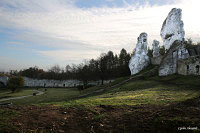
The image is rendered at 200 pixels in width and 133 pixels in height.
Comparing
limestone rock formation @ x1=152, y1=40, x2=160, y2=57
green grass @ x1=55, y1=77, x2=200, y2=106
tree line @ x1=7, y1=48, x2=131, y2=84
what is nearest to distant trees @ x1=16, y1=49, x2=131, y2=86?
tree line @ x1=7, y1=48, x2=131, y2=84

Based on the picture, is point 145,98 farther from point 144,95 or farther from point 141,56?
point 141,56

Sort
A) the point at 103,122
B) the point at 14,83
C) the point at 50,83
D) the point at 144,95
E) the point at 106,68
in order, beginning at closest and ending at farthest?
the point at 103,122
the point at 144,95
the point at 14,83
the point at 106,68
the point at 50,83

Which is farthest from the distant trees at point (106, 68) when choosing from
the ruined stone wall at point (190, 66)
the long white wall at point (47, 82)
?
the ruined stone wall at point (190, 66)

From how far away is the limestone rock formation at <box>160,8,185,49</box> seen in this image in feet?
126

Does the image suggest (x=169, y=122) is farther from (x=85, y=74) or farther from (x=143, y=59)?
(x=85, y=74)

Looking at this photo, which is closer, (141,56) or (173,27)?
(173,27)

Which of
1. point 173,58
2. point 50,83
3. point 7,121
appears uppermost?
point 173,58

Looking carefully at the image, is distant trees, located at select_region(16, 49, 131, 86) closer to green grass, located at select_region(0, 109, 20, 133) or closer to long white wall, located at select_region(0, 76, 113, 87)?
long white wall, located at select_region(0, 76, 113, 87)

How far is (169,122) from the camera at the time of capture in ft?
21.4

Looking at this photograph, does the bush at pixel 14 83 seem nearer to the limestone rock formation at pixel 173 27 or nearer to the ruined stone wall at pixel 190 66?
the limestone rock formation at pixel 173 27

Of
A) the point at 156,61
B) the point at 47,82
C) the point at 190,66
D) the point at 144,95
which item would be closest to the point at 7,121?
the point at 144,95

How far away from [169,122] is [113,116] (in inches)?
109

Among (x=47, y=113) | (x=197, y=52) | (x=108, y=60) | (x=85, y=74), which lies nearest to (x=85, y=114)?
(x=47, y=113)

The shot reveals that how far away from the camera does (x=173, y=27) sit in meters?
39.5
